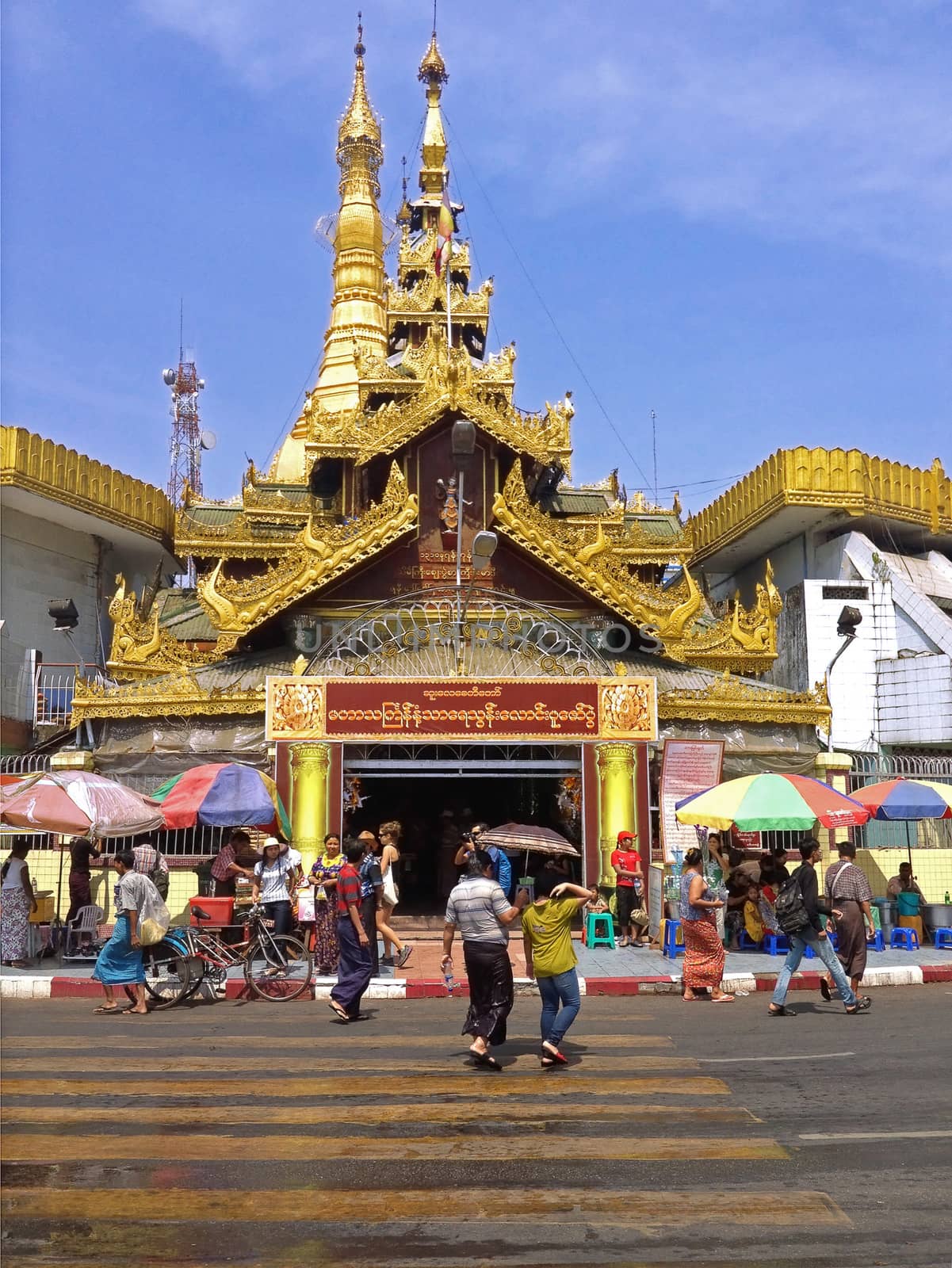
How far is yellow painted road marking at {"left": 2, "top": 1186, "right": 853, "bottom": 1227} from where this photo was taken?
562cm

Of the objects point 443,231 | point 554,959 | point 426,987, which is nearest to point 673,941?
point 426,987

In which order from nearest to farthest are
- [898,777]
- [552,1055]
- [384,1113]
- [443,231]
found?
1. [384,1113]
2. [552,1055]
3. [898,777]
4. [443,231]

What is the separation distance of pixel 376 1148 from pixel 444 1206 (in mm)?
1096

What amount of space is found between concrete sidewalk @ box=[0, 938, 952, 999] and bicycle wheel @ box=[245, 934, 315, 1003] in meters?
0.34

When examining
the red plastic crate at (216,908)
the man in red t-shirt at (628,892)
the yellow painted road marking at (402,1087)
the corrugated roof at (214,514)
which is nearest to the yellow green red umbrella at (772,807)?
the man in red t-shirt at (628,892)

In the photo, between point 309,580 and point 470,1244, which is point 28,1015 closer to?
point 470,1244

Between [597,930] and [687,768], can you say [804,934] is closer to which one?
[597,930]

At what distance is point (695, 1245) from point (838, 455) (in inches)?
919

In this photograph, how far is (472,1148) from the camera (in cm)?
677

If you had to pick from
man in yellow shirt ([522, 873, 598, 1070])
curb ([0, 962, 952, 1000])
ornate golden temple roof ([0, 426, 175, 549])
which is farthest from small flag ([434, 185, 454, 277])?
man in yellow shirt ([522, 873, 598, 1070])

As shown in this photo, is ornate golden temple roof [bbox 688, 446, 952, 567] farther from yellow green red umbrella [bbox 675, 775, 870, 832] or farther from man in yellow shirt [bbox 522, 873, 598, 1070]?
man in yellow shirt [bbox 522, 873, 598, 1070]

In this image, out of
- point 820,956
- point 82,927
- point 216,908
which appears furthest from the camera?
point 82,927

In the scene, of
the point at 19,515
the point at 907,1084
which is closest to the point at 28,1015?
the point at 907,1084

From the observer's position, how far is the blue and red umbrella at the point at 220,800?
1541 cm
